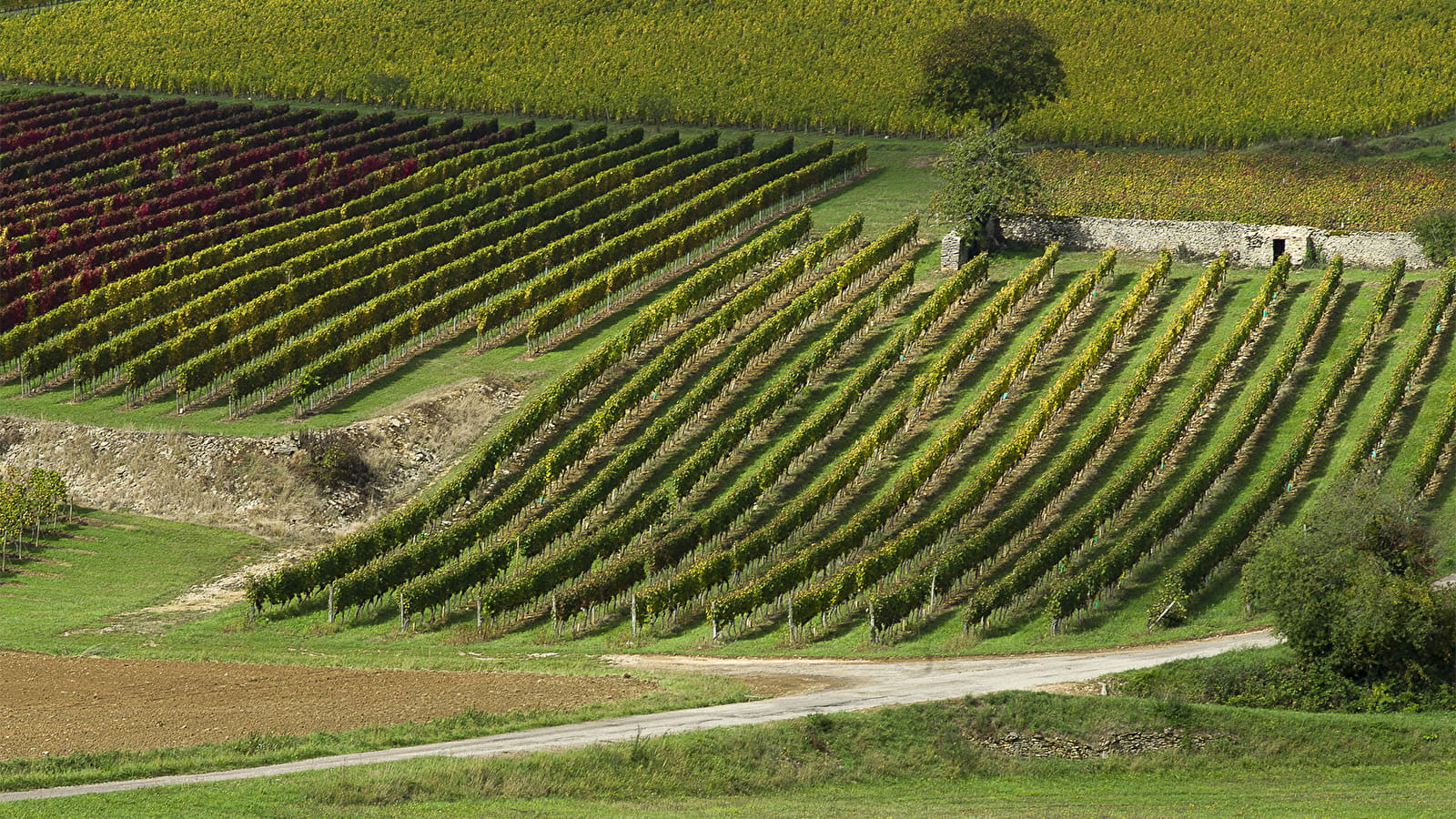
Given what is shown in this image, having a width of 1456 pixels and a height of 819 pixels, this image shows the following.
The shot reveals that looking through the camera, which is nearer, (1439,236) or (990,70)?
(1439,236)

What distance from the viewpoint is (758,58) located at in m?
148

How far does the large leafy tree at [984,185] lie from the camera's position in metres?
92.9

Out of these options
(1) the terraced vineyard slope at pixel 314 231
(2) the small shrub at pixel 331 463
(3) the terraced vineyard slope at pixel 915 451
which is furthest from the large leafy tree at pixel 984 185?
(2) the small shrub at pixel 331 463

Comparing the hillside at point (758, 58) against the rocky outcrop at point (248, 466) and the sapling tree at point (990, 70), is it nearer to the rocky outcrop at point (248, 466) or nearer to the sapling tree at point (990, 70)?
the sapling tree at point (990, 70)

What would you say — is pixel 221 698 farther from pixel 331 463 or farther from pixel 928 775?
pixel 331 463

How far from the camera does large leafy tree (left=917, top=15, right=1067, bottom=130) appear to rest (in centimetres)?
10994

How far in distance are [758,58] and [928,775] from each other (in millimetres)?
113037

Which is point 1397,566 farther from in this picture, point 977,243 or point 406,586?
point 977,243

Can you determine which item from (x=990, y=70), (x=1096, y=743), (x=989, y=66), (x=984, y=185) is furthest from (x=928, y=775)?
(x=990, y=70)

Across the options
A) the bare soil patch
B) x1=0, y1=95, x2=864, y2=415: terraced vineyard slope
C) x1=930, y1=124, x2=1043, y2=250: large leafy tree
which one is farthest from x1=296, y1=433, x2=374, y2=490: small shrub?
x1=930, y1=124, x2=1043, y2=250: large leafy tree

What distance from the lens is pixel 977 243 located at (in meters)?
94.2

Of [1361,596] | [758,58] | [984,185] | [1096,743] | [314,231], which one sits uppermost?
[758,58]

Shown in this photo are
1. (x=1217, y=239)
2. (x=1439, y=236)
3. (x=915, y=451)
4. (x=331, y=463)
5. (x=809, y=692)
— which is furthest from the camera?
(x=1217, y=239)

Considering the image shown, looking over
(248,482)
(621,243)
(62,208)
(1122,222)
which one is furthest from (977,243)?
(62,208)
